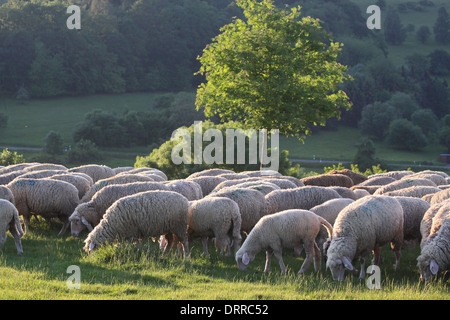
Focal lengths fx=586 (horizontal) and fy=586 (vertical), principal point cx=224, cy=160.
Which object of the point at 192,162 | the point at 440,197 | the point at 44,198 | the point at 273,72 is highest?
the point at 273,72

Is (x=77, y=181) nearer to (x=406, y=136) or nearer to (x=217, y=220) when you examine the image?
(x=217, y=220)

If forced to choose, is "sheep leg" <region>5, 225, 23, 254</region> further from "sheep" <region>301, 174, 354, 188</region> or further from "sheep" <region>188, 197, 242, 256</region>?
"sheep" <region>301, 174, 354, 188</region>

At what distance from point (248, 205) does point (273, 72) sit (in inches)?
421

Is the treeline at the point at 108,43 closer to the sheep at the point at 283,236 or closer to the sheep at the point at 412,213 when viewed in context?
the sheep at the point at 412,213

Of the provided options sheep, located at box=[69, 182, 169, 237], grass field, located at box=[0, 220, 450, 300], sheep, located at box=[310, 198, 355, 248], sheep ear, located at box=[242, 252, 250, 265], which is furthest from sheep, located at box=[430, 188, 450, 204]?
sheep, located at box=[69, 182, 169, 237]

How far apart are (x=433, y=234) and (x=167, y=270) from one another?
5320mm

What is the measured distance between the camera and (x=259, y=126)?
974 inches

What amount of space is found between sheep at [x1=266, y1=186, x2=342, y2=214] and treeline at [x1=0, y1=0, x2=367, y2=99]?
78.1 m

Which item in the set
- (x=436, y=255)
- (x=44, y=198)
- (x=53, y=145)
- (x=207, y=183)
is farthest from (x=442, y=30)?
(x=436, y=255)

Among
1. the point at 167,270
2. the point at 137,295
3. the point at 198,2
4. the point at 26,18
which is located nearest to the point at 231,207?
the point at 167,270

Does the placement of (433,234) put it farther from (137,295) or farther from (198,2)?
(198,2)

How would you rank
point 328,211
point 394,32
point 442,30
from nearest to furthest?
point 328,211 < point 442,30 < point 394,32

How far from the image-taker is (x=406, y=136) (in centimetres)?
7956

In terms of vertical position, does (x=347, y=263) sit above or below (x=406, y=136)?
above
